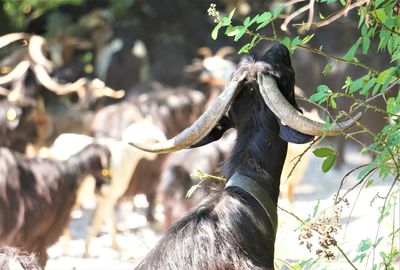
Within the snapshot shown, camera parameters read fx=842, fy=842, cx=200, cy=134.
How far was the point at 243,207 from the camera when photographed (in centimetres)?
326

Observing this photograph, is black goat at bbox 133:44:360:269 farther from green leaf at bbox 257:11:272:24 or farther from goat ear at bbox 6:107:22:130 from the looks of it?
goat ear at bbox 6:107:22:130

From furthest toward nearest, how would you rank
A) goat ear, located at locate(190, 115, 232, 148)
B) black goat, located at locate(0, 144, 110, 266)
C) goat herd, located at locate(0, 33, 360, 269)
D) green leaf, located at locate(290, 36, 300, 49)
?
black goat, located at locate(0, 144, 110, 266)
goat ear, located at locate(190, 115, 232, 148)
green leaf, located at locate(290, 36, 300, 49)
goat herd, located at locate(0, 33, 360, 269)

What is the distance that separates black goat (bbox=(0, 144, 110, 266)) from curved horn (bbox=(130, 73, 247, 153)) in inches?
123

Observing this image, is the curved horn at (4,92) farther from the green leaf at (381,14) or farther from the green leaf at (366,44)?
the green leaf at (381,14)

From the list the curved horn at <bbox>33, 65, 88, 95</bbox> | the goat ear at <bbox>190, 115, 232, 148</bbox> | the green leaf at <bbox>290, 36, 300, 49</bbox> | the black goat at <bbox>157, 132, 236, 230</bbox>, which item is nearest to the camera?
the green leaf at <bbox>290, 36, 300, 49</bbox>

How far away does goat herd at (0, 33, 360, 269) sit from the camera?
126 inches

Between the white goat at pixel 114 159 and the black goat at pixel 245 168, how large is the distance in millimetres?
4895

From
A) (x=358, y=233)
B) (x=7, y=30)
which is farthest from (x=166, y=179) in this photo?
(x=7, y=30)

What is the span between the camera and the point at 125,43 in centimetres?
1589

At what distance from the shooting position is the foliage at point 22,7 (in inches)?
479

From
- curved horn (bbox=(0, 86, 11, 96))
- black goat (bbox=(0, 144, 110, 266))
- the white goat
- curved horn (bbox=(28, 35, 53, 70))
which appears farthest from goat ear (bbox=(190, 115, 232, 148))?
curved horn (bbox=(28, 35, 53, 70))

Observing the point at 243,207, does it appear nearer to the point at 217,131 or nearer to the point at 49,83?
the point at 217,131

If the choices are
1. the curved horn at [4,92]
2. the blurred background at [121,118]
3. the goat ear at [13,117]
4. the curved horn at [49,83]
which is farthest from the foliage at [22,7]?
the goat ear at [13,117]

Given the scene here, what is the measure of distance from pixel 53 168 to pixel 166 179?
1549 millimetres
